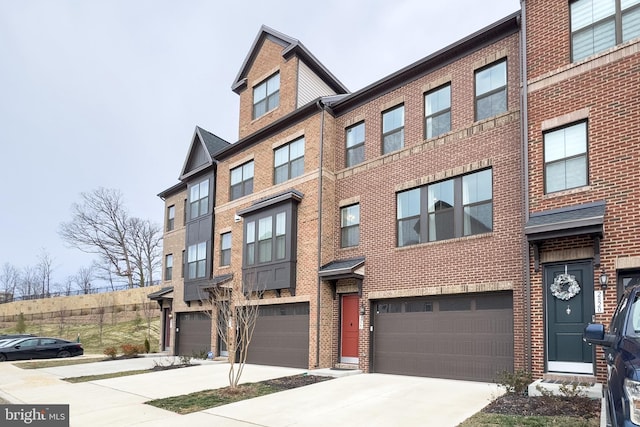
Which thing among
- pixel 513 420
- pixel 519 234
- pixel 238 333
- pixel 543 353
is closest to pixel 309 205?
pixel 238 333

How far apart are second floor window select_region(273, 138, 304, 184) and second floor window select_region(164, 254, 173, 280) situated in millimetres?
10714

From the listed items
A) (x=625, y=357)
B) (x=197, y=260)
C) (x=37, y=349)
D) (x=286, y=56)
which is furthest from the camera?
(x=37, y=349)

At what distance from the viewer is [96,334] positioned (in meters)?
36.8

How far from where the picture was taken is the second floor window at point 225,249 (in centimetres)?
2136

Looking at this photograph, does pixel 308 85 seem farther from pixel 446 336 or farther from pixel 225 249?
pixel 446 336

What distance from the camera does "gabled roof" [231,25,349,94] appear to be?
64.7 feet

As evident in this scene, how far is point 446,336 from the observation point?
13.3 meters

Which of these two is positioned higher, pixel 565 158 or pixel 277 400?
pixel 565 158


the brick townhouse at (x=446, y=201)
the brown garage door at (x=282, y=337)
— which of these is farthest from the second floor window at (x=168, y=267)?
the brown garage door at (x=282, y=337)

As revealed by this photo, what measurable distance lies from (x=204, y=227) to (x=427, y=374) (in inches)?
515


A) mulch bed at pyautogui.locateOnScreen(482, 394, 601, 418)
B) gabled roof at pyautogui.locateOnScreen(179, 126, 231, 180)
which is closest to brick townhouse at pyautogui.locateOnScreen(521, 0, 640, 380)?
mulch bed at pyautogui.locateOnScreen(482, 394, 601, 418)

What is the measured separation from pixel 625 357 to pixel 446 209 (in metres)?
9.40

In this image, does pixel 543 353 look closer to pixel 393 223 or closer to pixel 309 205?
pixel 393 223

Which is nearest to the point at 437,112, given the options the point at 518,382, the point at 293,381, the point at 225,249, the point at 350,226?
the point at 350,226
